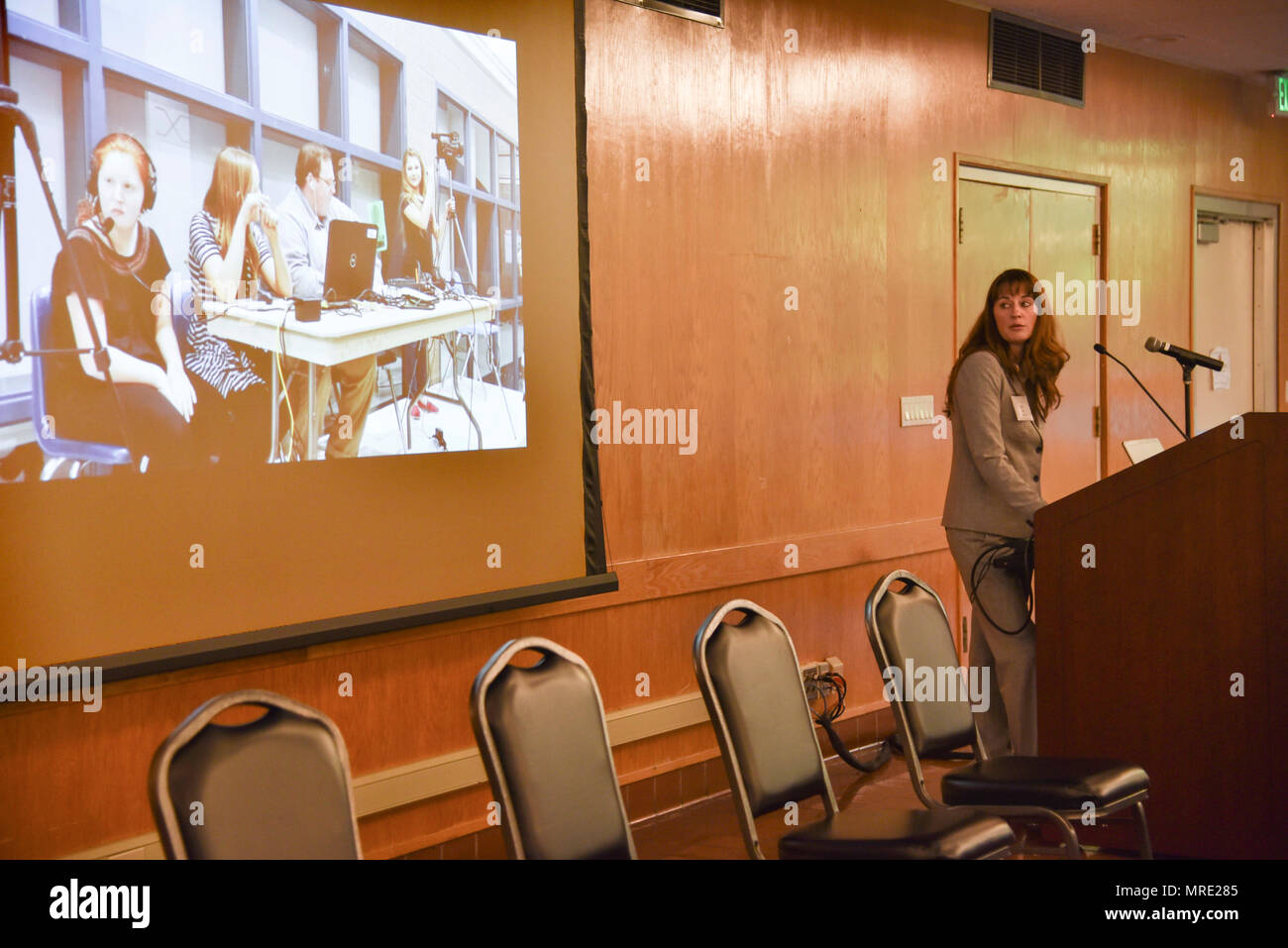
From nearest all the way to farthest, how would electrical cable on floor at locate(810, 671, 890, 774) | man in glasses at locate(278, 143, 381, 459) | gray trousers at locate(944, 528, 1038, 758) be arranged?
man in glasses at locate(278, 143, 381, 459) → gray trousers at locate(944, 528, 1038, 758) → electrical cable on floor at locate(810, 671, 890, 774)

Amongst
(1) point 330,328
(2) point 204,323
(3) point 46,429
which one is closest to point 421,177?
(1) point 330,328

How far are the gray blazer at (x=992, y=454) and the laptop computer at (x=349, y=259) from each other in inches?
76.0

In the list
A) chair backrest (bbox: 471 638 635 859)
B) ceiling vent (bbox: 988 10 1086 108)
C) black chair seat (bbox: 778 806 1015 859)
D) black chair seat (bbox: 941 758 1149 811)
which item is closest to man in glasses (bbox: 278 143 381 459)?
chair backrest (bbox: 471 638 635 859)

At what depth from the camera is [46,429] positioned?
2.57 metres

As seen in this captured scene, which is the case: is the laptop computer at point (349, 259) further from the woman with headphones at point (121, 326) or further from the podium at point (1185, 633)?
the podium at point (1185, 633)

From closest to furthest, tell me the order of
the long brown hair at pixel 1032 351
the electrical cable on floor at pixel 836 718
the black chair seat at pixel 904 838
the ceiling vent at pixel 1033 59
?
the black chair seat at pixel 904 838 → the long brown hair at pixel 1032 351 → the electrical cable on floor at pixel 836 718 → the ceiling vent at pixel 1033 59

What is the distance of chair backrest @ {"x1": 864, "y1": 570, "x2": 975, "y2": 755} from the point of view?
2767 millimetres

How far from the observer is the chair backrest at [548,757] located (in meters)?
2.00

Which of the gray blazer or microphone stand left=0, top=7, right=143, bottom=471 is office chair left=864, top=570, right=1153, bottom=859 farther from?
microphone stand left=0, top=7, right=143, bottom=471

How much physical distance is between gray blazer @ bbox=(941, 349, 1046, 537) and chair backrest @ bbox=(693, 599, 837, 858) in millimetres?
1445

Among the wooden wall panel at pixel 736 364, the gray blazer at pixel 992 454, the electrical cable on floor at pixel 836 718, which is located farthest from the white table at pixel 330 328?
the electrical cable on floor at pixel 836 718

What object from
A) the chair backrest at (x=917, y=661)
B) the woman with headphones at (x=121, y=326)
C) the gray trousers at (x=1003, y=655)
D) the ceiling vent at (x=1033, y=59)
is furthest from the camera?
the ceiling vent at (x=1033, y=59)

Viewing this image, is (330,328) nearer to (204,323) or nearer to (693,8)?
(204,323)
